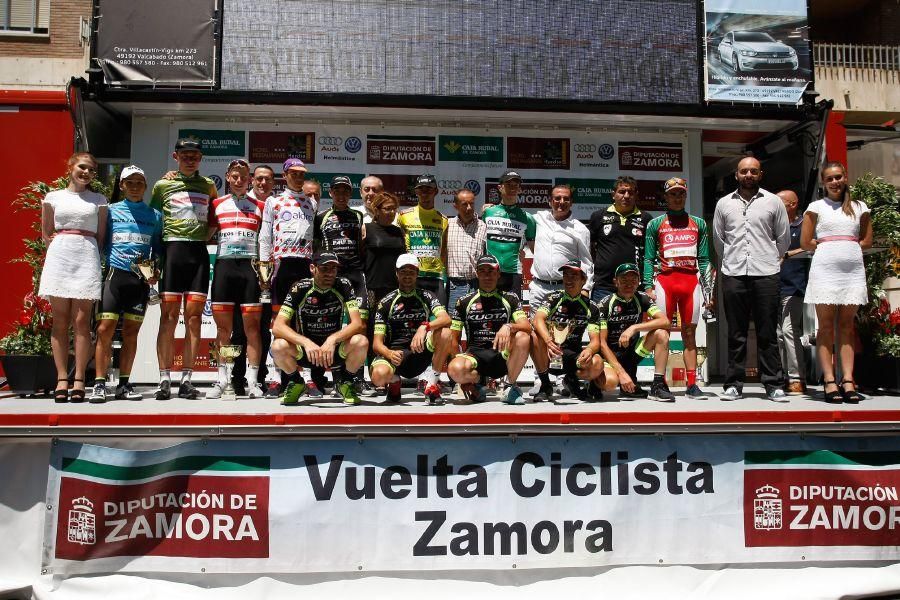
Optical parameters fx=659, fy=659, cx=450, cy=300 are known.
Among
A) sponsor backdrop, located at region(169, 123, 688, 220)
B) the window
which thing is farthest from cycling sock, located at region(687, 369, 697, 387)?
the window

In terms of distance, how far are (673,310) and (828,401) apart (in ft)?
3.61

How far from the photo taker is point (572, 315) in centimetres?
429

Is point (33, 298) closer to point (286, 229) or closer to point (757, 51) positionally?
point (286, 229)

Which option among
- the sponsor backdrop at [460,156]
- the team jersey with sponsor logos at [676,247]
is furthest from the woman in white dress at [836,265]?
the sponsor backdrop at [460,156]

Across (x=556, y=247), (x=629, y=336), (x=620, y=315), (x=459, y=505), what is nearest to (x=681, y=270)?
(x=620, y=315)

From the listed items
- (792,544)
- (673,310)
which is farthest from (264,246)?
(792,544)

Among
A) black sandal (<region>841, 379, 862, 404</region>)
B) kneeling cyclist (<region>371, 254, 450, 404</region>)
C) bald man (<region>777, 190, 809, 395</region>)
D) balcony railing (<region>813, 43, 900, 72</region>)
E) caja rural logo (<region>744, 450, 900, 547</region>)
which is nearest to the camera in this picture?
caja rural logo (<region>744, 450, 900, 547</region>)

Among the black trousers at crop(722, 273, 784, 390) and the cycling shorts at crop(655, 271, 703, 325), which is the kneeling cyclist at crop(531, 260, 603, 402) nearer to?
the cycling shorts at crop(655, 271, 703, 325)

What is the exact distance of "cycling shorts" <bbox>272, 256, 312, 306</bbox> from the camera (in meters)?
4.44

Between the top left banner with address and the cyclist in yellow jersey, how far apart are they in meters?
2.02

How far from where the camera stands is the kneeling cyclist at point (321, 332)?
3742mm

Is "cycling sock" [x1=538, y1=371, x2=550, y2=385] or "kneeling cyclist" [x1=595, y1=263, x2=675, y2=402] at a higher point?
"kneeling cyclist" [x1=595, y1=263, x2=675, y2=402]

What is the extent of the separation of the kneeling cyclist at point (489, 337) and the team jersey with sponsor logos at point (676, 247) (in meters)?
1.13

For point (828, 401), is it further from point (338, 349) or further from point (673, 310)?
point (338, 349)
